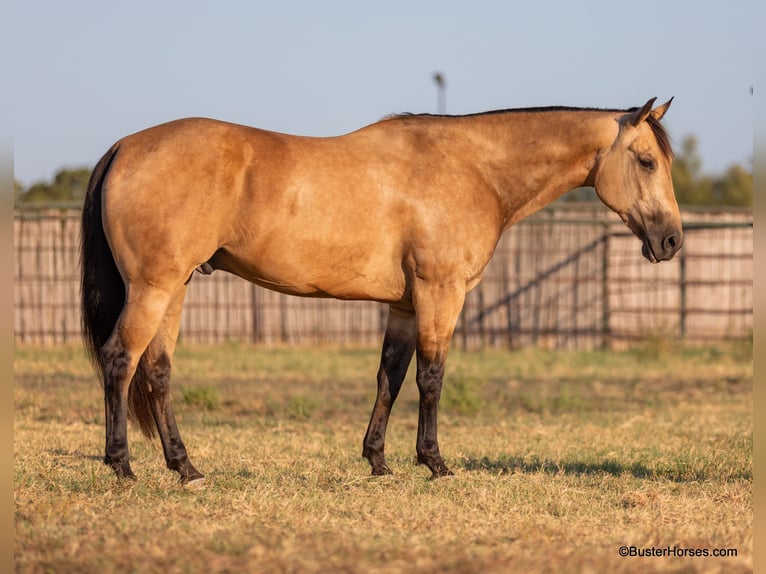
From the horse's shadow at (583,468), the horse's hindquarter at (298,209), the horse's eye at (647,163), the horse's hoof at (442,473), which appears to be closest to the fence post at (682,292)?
the horse's shadow at (583,468)

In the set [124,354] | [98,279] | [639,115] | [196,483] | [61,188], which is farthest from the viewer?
[61,188]

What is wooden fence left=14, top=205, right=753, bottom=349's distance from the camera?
18.8 metres

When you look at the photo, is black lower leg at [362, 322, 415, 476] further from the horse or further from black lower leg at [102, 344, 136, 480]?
black lower leg at [102, 344, 136, 480]

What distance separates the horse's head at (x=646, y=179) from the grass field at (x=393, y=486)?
62.3 inches

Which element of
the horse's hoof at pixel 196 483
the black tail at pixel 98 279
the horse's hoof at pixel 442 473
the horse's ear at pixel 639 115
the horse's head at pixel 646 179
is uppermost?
the horse's ear at pixel 639 115

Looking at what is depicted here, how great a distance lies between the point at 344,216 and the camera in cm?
585

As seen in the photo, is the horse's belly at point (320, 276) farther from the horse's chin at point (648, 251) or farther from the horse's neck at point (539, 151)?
the horse's chin at point (648, 251)

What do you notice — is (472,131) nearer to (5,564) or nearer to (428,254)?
(428,254)

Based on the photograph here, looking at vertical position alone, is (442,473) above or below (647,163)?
below

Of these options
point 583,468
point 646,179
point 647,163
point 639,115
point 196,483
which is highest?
point 639,115

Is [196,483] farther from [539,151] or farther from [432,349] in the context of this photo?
[539,151]

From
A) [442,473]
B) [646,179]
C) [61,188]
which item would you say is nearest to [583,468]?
[442,473]

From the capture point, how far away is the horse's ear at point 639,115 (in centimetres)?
616

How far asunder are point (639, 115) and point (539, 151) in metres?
0.68
